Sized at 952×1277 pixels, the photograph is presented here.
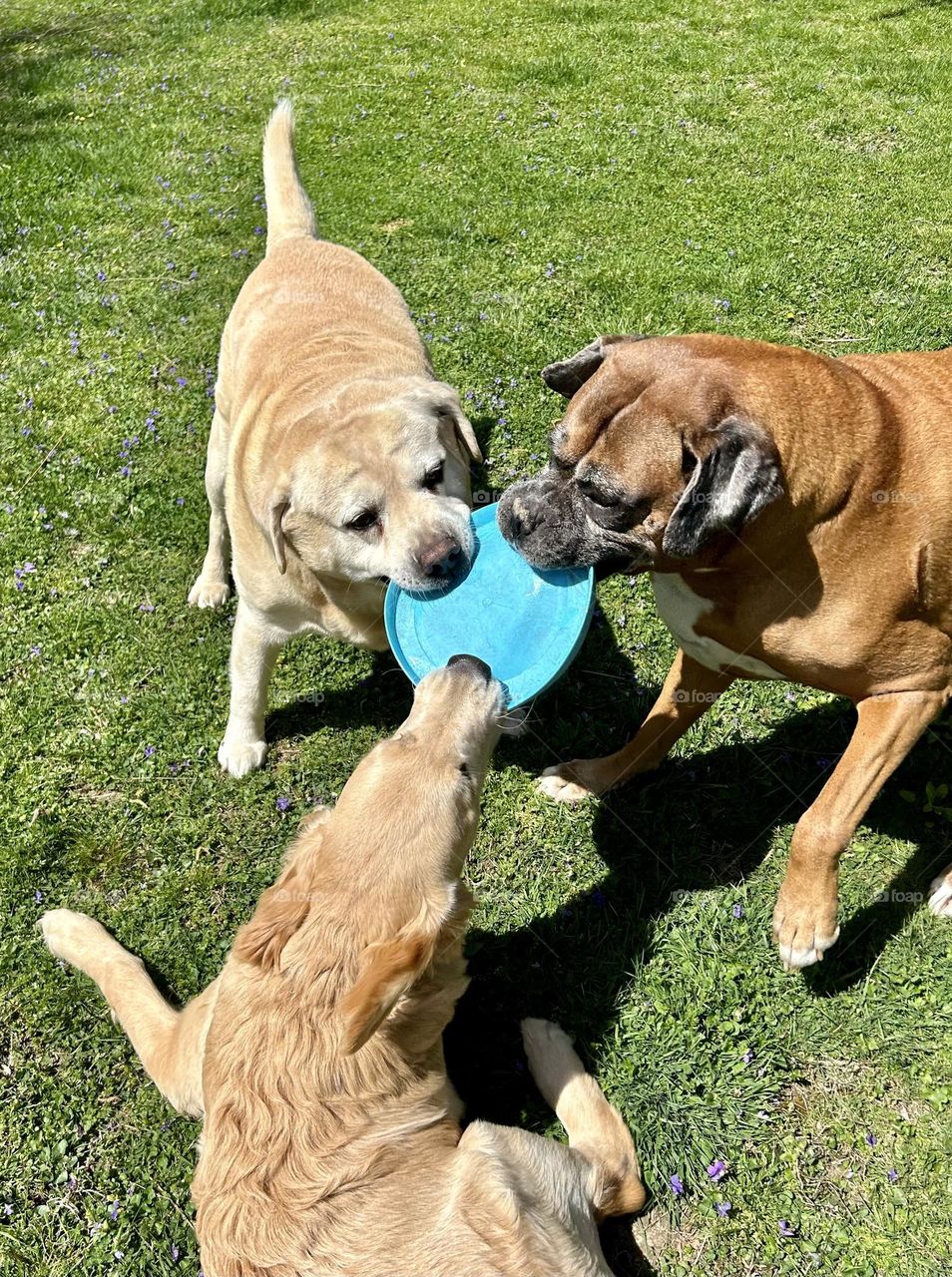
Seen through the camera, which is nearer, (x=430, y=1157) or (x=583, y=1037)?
(x=430, y=1157)

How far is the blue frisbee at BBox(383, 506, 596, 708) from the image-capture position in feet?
14.4

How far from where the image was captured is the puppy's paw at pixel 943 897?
4.23m

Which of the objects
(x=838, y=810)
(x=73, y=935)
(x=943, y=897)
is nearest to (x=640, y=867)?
(x=838, y=810)

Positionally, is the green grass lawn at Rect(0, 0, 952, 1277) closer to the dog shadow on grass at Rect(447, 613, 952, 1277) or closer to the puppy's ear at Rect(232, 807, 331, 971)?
the dog shadow on grass at Rect(447, 613, 952, 1277)

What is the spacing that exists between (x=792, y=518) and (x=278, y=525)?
223 cm

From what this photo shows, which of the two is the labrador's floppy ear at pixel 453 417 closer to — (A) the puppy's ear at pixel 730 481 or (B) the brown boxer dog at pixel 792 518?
(B) the brown boxer dog at pixel 792 518

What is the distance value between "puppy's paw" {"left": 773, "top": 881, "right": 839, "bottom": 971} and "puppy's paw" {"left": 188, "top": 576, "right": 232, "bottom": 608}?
3801 millimetres

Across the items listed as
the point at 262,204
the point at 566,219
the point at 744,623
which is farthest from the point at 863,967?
the point at 262,204

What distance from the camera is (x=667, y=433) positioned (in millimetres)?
3314

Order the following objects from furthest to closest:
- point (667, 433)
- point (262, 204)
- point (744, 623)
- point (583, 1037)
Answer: point (262, 204)
point (583, 1037)
point (744, 623)
point (667, 433)

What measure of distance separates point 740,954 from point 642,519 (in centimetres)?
218

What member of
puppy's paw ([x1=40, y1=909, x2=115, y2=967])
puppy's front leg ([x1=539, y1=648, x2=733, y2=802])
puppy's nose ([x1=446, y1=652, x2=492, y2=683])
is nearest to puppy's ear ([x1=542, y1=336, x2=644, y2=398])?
puppy's nose ([x1=446, y1=652, x2=492, y2=683])

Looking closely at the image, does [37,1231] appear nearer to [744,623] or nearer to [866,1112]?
[866,1112]

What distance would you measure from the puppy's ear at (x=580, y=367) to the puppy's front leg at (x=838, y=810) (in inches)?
71.5
